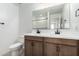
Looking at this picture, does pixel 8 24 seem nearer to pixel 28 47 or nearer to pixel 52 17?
pixel 28 47

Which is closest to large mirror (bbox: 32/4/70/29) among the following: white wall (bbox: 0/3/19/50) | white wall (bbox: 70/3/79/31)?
white wall (bbox: 70/3/79/31)

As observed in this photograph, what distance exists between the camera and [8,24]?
234cm

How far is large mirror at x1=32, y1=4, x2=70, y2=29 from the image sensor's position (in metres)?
2.20

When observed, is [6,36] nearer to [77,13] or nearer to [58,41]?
[58,41]

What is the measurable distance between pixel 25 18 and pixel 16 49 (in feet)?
2.62

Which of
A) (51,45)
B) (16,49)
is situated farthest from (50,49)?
(16,49)

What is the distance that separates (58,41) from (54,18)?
763mm

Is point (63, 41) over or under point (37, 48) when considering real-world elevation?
over

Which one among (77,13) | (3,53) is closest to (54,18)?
(77,13)

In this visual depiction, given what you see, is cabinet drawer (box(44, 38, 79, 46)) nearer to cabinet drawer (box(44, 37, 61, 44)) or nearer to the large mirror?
cabinet drawer (box(44, 37, 61, 44))

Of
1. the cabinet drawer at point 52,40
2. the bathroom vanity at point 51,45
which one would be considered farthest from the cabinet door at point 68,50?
the cabinet drawer at point 52,40

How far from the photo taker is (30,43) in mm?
2143

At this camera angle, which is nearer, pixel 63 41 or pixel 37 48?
pixel 63 41

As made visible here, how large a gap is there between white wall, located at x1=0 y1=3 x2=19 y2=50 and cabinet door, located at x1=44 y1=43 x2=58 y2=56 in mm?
858
